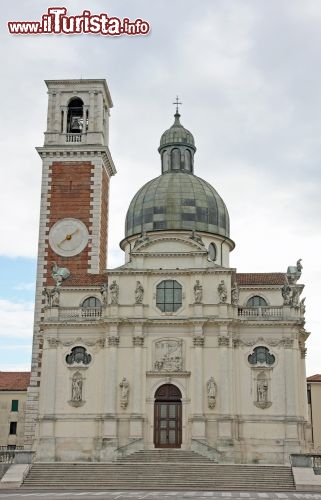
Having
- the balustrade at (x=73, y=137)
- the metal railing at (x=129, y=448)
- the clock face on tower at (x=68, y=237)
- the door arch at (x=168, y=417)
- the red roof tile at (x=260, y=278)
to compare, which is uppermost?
the balustrade at (x=73, y=137)

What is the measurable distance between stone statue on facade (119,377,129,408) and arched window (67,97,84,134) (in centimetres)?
1945

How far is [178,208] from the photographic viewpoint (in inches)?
1970

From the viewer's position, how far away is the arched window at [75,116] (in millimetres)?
53906

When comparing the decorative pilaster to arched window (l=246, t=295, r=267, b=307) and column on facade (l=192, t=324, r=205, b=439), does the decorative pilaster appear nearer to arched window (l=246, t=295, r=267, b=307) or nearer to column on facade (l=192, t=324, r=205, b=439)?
column on facade (l=192, t=324, r=205, b=439)

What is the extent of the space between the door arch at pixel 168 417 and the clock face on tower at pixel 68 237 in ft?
38.2

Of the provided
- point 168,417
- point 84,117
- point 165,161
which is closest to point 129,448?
point 168,417

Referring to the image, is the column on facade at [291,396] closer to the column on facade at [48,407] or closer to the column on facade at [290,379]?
the column on facade at [290,379]

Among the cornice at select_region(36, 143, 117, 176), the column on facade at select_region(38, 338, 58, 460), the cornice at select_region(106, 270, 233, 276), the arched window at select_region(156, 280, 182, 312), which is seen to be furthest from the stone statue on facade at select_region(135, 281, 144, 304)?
the cornice at select_region(36, 143, 117, 176)

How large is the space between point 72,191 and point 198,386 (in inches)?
648

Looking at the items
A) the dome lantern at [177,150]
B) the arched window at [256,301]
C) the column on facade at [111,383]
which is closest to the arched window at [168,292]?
the column on facade at [111,383]

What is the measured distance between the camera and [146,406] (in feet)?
143

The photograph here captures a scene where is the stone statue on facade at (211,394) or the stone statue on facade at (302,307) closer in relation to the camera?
the stone statue on facade at (211,394)

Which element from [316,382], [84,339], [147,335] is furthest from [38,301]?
[316,382]

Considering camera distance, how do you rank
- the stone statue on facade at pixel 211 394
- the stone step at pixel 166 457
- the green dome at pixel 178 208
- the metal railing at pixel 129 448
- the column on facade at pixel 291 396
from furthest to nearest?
the green dome at pixel 178 208, the stone statue on facade at pixel 211 394, the column on facade at pixel 291 396, the metal railing at pixel 129 448, the stone step at pixel 166 457
